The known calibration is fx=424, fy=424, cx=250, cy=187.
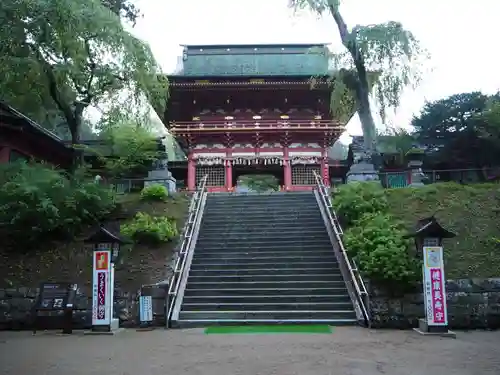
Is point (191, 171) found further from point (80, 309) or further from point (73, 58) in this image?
point (80, 309)

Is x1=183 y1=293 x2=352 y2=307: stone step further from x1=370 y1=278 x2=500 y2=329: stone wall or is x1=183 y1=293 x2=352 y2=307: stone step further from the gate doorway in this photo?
the gate doorway

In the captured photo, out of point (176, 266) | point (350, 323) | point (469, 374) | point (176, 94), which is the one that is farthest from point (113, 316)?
point (176, 94)

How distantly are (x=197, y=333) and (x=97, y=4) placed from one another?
34.9 ft

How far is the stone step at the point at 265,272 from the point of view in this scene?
1050cm

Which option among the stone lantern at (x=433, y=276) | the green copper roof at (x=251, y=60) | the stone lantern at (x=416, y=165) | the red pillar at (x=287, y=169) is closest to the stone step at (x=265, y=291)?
the stone lantern at (x=433, y=276)

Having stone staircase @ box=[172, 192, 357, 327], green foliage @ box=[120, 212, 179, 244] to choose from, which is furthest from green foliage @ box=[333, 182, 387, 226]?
green foliage @ box=[120, 212, 179, 244]

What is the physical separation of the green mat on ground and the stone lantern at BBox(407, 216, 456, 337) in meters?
1.88

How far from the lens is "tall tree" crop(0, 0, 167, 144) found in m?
10.7

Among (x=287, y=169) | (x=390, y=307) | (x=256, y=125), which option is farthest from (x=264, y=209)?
(x=256, y=125)

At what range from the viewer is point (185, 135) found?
2264 cm

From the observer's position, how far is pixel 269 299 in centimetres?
966

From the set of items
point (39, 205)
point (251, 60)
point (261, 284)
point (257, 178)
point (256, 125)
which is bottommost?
point (261, 284)

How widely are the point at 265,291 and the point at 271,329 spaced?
163 centimetres

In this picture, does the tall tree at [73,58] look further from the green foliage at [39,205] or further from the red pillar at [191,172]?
the red pillar at [191,172]
